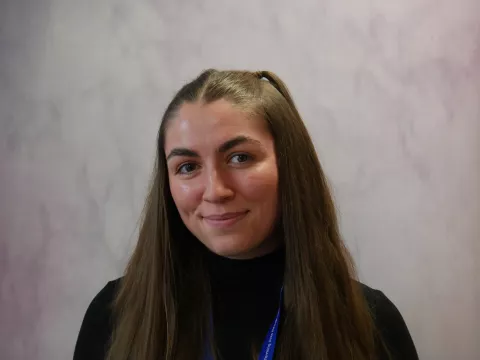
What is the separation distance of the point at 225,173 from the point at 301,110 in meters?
0.39

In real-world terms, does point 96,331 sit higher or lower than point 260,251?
lower

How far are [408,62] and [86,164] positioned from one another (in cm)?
77

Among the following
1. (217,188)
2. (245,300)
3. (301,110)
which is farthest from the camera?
(301,110)

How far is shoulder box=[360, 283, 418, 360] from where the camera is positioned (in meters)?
0.88

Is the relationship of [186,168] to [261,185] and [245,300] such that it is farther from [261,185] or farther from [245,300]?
[245,300]

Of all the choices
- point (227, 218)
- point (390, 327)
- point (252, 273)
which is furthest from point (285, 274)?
point (390, 327)

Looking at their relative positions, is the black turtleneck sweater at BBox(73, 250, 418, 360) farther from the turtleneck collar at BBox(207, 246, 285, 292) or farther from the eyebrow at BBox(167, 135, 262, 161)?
the eyebrow at BBox(167, 135, 262, 161)

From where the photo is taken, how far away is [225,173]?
2.37 feet

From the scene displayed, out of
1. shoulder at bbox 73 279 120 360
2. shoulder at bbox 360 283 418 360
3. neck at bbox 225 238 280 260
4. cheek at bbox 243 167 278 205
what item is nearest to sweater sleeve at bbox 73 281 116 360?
shoulder at bbox 73 279 120 360

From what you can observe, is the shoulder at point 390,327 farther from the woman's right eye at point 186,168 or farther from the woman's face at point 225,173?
the woman's right eye at point 186,168

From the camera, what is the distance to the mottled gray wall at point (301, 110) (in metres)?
1.01

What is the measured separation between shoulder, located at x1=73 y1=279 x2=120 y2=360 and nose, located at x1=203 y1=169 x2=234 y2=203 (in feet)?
1.19

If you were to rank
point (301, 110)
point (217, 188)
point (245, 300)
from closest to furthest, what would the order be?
point (217, 188) < point (245, 300) < point (301, 110)

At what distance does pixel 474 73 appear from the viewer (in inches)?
39.1
